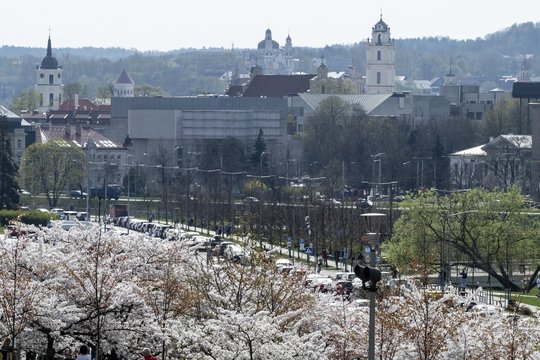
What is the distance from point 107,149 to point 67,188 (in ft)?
77.7

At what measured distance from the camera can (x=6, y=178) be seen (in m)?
103

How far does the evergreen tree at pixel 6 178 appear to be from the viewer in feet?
335

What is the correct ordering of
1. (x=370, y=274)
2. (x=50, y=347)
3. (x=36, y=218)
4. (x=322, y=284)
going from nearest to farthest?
(x=370, y=274) < (x=50, y=347) < (x=322, y=284) < (x=36, y=218)

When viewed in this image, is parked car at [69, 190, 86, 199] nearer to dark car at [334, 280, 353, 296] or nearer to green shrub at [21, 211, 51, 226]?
green shrub at [21, 211, 51, 226]

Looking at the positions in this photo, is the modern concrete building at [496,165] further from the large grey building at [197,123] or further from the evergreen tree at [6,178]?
the evergreen tree at [6,178]

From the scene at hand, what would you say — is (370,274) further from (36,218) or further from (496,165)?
(496,165)

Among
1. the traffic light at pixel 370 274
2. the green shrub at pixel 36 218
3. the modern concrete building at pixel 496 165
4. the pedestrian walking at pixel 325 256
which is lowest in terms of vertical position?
the pedestrian walking at pixel 325 256

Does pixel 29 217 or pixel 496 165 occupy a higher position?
pixel 496 165

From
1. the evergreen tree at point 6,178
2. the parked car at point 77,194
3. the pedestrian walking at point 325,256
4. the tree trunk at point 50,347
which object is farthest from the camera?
the parked car at point 77,194

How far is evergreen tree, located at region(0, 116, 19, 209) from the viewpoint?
10206 cm

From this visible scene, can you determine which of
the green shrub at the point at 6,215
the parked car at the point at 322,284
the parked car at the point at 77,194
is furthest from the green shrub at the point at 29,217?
the parked car at the point at 322,284

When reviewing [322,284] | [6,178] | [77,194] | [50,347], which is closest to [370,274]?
[50,347]

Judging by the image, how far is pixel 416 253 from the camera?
6731cm

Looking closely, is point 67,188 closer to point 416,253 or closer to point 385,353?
point 416,253
